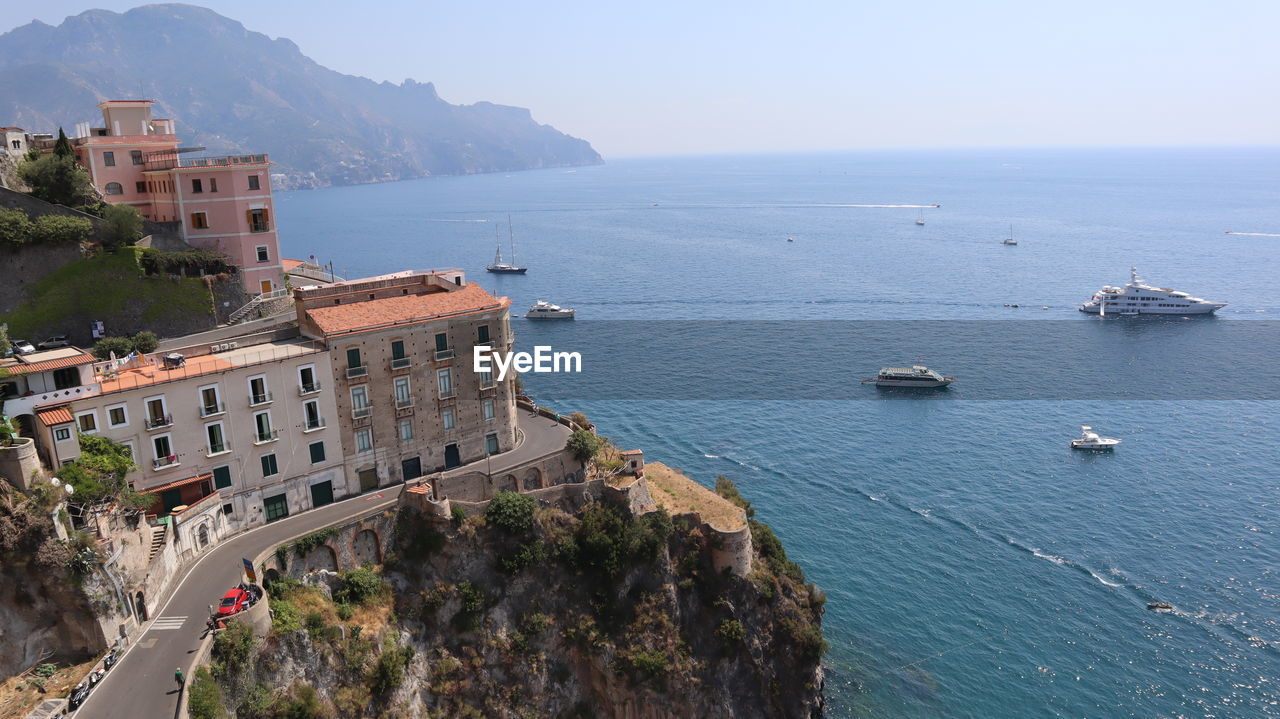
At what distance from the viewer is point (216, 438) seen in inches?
2116

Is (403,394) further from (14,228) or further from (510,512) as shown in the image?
(14,228)

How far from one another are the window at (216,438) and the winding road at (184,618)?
19.4 feet

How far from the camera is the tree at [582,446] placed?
6600 cm

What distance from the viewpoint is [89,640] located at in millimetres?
43844

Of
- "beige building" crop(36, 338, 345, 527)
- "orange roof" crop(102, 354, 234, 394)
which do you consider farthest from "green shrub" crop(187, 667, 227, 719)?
"orange roof" crop(102, 354, 234, 394)

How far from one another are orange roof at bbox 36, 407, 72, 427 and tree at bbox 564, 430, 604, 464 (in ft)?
108

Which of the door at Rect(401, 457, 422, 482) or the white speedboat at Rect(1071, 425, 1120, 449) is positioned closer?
the door at Rect(401, 457, 422, 482)

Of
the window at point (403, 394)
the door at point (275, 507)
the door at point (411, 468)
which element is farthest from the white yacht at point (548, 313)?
the door at point (275, 507)

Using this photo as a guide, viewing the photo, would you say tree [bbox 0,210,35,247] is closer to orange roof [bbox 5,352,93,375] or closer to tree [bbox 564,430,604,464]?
orange roof [bbox 5,352,93,375]

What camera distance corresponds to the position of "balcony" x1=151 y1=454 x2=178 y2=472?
51.3 meters

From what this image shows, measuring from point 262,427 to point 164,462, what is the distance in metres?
6.08

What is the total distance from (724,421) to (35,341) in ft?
240

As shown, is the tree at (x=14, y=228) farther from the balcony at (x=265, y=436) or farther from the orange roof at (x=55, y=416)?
the balcony at (x=265, y=436)

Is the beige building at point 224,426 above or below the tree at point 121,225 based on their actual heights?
below
